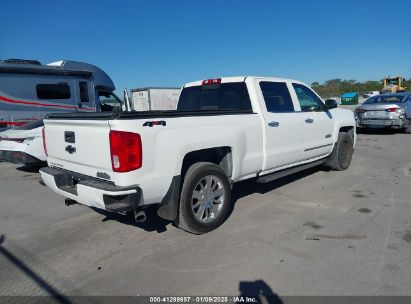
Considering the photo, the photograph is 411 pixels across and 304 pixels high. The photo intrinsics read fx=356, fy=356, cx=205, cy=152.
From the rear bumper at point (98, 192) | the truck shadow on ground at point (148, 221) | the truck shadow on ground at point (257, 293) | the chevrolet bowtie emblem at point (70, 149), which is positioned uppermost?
the chevrolet bowtie emblem at point (70, 149)

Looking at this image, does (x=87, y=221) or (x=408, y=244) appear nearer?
(x=408, y=244)

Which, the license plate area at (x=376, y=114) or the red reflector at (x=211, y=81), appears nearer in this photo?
the red reflector at (x=211, y=81)

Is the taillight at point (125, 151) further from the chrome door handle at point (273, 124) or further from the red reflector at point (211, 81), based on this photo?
the red reflector at point (211, 81)

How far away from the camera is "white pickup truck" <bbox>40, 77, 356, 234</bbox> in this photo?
351 centimetres

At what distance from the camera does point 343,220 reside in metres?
4.58

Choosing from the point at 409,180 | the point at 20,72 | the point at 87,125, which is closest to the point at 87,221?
the point at 87,125

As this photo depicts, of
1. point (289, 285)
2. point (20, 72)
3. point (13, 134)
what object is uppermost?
point (20, 72)

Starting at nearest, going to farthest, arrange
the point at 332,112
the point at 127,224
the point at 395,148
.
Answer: the point at 127,224, the point at 332,112, the point at 395,148

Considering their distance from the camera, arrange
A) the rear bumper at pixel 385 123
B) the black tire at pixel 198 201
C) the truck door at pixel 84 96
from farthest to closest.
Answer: the truck door at pixel 84 96 < the rear bumper at pixel 385 123 < the black tire at pixel 198 201

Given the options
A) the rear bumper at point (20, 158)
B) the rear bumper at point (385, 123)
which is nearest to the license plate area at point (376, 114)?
the rear bumper at point (385, 123)

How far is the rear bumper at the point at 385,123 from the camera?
12.7 m

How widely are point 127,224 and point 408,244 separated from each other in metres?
3.33

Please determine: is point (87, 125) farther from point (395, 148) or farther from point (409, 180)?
point (395, 148)

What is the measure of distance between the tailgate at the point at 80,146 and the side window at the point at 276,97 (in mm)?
2616
